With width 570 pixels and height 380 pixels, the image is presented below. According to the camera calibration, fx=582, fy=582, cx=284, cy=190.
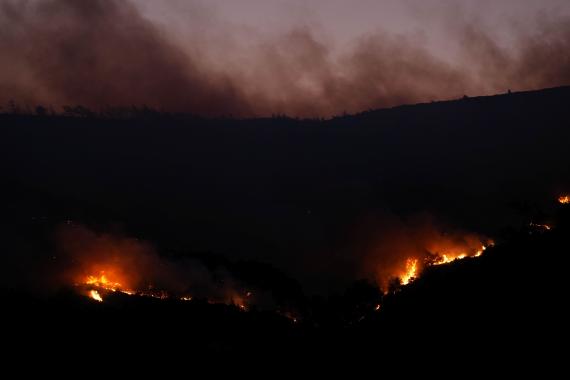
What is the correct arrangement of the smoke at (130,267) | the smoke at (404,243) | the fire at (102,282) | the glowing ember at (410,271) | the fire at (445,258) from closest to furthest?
the fire at (102,282) < the smoke at (130,267) < the glowing ember at (410,271) < the fire at (445,258) < the smoke at (404,243)

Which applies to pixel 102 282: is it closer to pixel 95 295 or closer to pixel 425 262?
pixel 95 295

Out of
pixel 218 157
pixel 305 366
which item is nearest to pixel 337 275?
pixel 218 157

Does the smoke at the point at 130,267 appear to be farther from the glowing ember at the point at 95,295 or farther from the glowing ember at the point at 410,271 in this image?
the glowing ember at the point at 410,271

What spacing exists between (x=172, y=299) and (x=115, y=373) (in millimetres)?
29410

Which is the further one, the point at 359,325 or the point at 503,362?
the point at 359,325

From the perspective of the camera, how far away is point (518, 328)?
2122 inches

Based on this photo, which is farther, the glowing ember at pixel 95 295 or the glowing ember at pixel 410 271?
the glowing ember at pixel 410 271

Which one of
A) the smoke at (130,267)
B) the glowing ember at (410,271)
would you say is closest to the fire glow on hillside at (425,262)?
the glowing ember at (410,271)

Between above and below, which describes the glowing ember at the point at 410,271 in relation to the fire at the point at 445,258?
below

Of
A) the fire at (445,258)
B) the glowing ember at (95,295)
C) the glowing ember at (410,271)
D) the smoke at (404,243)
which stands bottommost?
the glowing ember at (95,295)

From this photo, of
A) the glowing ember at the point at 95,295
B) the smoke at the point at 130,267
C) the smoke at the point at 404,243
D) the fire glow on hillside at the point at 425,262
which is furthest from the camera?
the smoke at the point at 404,243

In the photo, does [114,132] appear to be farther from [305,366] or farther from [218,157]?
[305,366]

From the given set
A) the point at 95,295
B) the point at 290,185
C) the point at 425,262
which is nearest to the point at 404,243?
the point at 425,262

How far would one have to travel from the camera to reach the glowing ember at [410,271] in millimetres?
112244
